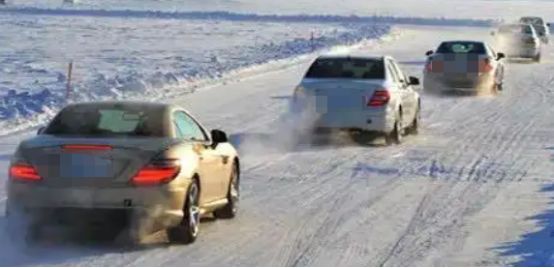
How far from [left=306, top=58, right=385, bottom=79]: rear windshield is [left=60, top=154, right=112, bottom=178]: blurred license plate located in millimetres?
9912

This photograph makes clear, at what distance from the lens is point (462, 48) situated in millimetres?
30406

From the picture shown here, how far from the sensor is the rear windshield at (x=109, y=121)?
10.4m

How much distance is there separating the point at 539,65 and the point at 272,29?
3242 cm

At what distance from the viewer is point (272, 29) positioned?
75312 millimetres

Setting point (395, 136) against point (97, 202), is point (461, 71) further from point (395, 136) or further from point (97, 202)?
point (97, 202)

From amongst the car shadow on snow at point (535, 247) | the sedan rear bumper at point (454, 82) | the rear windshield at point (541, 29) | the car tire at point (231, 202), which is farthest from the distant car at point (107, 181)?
the rear windshield at point (541, 29)

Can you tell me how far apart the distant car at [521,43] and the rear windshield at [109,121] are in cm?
3724

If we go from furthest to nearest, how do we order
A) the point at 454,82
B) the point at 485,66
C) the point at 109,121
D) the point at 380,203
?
the point at 485,66, the point at 454,82, the point at 380,203, the point at 109,121

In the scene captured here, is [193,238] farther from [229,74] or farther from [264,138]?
[229,74]

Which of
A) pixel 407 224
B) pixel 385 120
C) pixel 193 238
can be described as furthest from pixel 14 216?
pixel 385 120

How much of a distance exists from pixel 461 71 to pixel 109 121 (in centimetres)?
1989

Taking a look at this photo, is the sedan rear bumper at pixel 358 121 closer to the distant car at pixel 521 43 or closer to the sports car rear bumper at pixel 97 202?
the sports car rear bumper at pixel 97 202

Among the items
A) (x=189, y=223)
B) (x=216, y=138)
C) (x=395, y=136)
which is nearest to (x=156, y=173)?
(x=189, y=223)

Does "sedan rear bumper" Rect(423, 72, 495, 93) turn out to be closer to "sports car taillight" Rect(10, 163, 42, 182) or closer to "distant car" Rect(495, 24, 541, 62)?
"distant car" Rect(495, 24, 541, 62)
